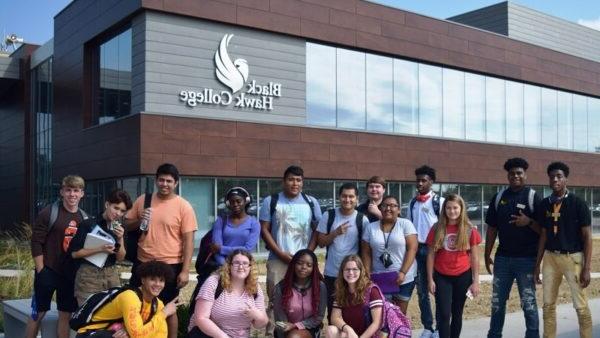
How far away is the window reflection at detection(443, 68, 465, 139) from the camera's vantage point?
2409 centimetres

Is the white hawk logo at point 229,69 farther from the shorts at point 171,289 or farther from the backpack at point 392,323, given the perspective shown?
the backpack at point 392,323

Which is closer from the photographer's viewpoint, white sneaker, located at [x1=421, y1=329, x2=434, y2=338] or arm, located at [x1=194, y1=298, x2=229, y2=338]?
arm, located at [x1=194, y1=298, x2=229, y2=338]

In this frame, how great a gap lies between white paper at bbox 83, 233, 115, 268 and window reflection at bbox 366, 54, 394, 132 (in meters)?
16.5

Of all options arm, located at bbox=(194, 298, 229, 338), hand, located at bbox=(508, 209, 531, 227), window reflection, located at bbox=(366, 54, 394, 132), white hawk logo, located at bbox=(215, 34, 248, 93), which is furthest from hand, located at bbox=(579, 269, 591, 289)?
window reflection, located at bbox=(366, 54, 394, 132)

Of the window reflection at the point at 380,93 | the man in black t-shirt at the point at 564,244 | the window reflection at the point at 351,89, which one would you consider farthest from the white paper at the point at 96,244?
the window reflection at the point at 380,93

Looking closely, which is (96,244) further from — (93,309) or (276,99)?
(276,99)

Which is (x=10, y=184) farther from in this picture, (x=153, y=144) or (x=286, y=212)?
(x=286, y=212)

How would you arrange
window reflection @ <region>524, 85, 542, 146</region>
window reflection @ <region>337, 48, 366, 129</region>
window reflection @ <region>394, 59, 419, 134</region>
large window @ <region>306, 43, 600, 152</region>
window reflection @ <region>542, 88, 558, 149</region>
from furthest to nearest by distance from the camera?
window reflection @ <region>542, 88, 558, 149</region> → window reflection @ <region>524, 85, 542, 146</region> → window reflection @ <region>394, 59, 419, 134</region> → window reflection @ <region>337, 48, 366, 129</region> → large window @ <region>306, 43, 600, 152</region>

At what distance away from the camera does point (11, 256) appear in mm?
13031

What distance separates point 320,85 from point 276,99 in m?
1.88

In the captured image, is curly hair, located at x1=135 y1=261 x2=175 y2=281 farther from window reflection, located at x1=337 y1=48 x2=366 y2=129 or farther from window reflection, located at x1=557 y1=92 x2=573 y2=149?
window reflection, located at x1=557 y1=92 x2=573 y2=149

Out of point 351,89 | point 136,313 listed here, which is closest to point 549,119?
point 351,89

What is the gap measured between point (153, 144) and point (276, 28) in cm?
506

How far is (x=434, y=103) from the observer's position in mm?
23766
